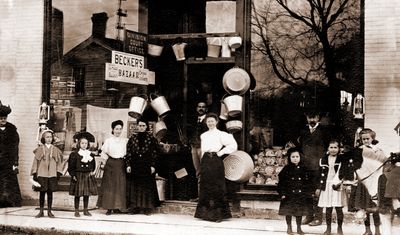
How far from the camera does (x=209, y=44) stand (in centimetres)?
1066

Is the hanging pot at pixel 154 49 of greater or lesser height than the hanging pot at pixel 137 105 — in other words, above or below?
above

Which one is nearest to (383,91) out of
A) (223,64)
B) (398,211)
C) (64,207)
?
(398,211)

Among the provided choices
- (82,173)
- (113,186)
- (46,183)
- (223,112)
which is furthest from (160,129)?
(46,183)

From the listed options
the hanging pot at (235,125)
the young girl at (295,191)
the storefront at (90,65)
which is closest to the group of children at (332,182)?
the young girl at (295,191)

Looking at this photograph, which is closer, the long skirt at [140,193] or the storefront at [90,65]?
the long skirt at [140,193]

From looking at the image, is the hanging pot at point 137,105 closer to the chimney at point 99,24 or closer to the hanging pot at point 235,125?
the chimney at point 99,24

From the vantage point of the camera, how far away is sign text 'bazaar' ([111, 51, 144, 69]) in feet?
35.3

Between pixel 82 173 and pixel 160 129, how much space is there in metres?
1.68

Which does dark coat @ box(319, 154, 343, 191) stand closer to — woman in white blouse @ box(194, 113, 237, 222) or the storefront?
woman in white blouse @ box(194, 113, 237, 222)

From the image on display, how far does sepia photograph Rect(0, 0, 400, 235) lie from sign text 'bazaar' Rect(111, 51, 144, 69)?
0.03 meters

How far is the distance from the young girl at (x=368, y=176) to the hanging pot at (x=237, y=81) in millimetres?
2246

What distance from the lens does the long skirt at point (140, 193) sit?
10250 millimetres

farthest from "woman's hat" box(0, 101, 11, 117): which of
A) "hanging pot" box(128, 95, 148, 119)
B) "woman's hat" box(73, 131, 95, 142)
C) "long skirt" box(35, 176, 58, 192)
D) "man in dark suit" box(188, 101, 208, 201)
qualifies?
"man in dark suit" box(188, 101, 208, 201)

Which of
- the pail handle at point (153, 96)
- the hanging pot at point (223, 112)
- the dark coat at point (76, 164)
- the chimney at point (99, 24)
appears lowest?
the dark coat at point (76, 164)
